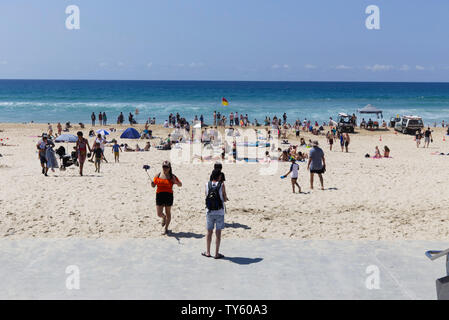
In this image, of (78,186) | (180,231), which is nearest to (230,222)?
(180,231)

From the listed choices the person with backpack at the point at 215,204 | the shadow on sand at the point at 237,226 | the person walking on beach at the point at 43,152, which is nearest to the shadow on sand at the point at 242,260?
the person with backpack at the point at 215,204

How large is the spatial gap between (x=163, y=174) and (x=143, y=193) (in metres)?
4.21


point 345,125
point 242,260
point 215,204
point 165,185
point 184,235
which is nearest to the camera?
point 215,204

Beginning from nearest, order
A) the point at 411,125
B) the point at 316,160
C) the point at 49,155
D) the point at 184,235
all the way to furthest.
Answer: the point at 184,235, the point at 316,160, the point at 49,155, the point at 411,125

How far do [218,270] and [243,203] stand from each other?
16.3 ft

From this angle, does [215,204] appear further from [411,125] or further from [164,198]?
[411,125]

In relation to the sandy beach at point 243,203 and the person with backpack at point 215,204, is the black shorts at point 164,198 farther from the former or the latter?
the person with backpack at point 215,204

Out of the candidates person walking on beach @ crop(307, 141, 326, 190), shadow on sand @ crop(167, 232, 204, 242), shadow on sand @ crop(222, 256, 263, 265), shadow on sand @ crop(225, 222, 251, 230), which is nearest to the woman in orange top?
shadow on sand @ crop(167, 232, 204, 242)

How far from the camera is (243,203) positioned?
11875 millimetres

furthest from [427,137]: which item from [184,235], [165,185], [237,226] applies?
[165,185]

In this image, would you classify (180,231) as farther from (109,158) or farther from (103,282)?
(109,158)

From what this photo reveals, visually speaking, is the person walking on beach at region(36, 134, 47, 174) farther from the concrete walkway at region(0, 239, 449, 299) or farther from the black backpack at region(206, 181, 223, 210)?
the black backpack at region(206, 181, 223, 210)

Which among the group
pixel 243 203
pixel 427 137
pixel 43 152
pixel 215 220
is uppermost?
pixel 43 152
